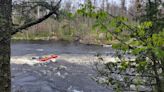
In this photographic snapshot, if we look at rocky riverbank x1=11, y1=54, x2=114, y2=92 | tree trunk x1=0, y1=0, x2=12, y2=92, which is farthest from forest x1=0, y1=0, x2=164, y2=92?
rocky riverbank x1=11, y1=54, x2=114, y2=92

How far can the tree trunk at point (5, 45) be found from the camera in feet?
10.4

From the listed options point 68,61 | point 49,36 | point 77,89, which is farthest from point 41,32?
point 77,89

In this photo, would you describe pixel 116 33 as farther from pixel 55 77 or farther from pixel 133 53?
pixel 55 77

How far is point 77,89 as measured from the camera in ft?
50.0

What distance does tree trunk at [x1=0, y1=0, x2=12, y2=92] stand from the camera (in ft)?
10.4

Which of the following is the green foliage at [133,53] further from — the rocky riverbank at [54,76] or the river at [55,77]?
the rocky riverbank at [54,76]

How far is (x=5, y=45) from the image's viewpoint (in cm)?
321

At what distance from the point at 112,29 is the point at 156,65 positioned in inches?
→ 14.4

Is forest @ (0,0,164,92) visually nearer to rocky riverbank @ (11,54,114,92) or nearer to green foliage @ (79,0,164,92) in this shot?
green foliage @ (79,0,164,92)

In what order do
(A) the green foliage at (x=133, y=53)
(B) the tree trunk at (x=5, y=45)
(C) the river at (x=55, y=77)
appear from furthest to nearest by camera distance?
(C) the river at (x=55, y=77), (B) the tree trunk at (x=5, y=45), (A) the green foliage at (x=133, y=53)

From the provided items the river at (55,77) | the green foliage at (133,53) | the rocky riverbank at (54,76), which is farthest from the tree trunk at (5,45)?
the rocky riverbank at (54,76)

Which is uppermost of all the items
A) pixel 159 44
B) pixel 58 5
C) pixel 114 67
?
pixel 58 5

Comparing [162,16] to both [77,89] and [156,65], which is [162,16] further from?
[77,89]

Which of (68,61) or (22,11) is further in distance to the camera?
(68,61)
